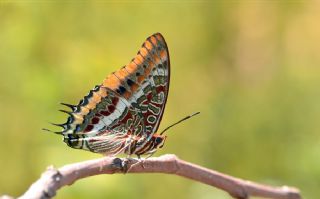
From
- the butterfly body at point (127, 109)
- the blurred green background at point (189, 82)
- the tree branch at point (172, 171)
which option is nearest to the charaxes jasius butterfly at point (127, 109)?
the butterfly body at point (127, 109)

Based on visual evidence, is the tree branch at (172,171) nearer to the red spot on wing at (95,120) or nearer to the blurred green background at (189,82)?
the red spot on wing at (95,120)

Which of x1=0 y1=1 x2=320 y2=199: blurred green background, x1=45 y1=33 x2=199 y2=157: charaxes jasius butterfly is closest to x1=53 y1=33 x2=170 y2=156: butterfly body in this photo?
x1=45 y1=33 x2=199 y2=157: charaxes jasius butterfly

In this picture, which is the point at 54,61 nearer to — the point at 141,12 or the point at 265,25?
the point at 141,12

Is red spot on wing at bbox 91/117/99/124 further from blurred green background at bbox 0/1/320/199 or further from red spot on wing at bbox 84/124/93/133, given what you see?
blurred green background at bbox 0/1/320/199

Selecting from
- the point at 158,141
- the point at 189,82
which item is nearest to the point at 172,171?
the point at 158,141

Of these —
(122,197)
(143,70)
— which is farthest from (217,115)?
(143,70)
